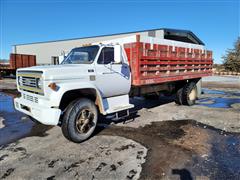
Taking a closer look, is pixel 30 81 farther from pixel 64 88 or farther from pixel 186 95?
pixel 186 95

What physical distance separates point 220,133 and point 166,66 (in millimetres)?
2659

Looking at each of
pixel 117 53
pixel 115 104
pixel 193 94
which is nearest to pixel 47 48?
pixel 193 94

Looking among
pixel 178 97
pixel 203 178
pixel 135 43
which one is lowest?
pixel 203 178

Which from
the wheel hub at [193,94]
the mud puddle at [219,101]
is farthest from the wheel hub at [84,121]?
the mud puddle at [219,101]

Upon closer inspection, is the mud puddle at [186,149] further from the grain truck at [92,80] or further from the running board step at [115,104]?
the grain truck at [92,80]

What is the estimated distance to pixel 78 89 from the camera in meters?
4.42

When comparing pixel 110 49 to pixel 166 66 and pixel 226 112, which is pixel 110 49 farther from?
pixel 226 112

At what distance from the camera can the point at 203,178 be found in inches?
121

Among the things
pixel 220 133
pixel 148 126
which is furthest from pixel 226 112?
pixel 148 126

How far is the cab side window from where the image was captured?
5069 mm

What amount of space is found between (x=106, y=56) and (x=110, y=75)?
19.9 inches

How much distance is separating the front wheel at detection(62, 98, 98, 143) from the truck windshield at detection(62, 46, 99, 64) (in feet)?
3.67

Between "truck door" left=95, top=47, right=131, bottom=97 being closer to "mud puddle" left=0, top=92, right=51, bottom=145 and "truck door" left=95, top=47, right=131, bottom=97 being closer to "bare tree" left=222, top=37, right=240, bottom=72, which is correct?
"mud puddle" left=0, top=92, right=51, bottom=145

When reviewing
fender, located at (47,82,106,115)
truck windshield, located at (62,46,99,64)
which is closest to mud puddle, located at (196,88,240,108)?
truck windshield, located at (62,46,99,64)
